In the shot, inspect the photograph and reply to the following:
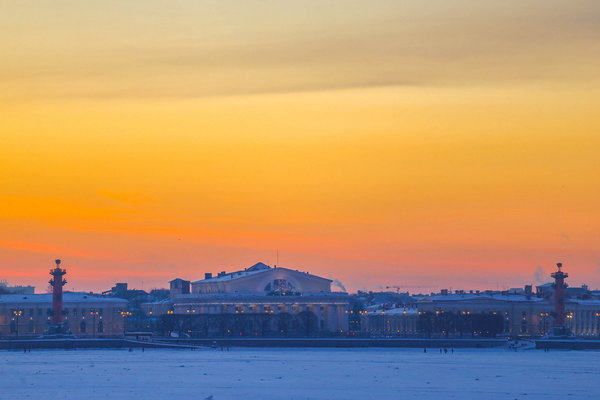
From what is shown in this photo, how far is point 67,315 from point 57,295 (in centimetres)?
1067

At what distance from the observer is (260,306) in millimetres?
153000

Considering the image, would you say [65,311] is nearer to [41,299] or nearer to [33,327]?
[41,299]

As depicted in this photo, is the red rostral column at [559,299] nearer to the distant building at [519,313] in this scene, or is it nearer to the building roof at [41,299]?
the distant building at [519,313]

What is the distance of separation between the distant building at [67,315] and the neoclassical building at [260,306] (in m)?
4.66

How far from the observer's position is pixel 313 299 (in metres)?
153

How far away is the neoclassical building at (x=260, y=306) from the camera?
14512cm

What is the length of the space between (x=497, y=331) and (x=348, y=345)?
75.1 feet
